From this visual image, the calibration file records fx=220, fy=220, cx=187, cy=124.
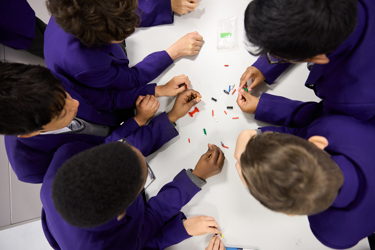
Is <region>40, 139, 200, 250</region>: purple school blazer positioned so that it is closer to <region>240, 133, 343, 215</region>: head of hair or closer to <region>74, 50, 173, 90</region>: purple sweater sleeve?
<region>74, 50, 173, 90</region>: purple sweater sleeve

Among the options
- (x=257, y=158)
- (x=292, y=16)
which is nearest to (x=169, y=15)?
(x=292, y=16)

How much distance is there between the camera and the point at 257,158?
567 millimetres

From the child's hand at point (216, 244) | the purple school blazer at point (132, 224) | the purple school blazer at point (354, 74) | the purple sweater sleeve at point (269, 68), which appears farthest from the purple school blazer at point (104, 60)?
the child's hand at point (216, 244)

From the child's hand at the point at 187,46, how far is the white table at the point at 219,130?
0.03 meters

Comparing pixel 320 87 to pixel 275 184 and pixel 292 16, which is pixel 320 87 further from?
pixel 275 184

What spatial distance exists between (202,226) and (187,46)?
781 mm

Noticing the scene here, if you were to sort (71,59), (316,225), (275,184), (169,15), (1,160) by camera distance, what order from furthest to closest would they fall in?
(1,160)
(169,15)
(71,59)
(316,225)
(275,184)

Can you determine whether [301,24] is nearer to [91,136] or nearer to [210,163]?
[210,163]

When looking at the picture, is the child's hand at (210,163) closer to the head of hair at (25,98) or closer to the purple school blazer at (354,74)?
the purple school blazer at (354,74)

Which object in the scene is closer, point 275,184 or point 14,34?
point 275,184

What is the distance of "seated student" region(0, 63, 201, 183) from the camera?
2.25 ft

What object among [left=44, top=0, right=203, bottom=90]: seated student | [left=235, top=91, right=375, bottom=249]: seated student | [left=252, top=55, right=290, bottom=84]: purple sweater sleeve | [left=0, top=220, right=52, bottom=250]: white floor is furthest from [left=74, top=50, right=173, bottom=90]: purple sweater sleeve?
[left=0, top=220, right=52, bottom=250]: white floor

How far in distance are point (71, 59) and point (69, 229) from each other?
624 mm

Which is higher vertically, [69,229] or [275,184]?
[275,184]
